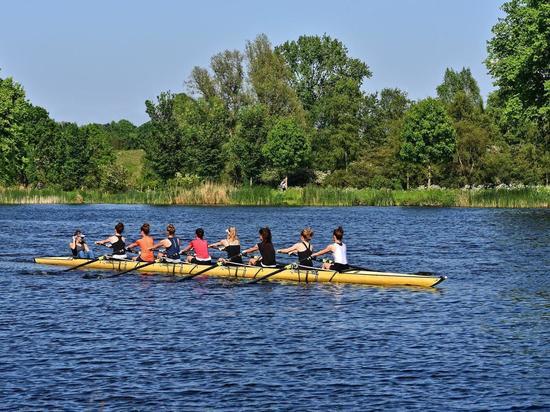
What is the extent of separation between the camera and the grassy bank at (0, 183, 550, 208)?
276ft

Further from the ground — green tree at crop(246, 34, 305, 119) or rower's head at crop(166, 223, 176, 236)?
green tree at crop(246, 34, 305, 119)

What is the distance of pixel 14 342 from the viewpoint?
2252 cm

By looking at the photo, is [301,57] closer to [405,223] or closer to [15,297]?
[405,223]

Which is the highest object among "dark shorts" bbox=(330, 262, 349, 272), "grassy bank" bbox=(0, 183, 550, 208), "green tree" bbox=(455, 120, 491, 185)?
"green tree" bbox=(455, 120, 491, 185)

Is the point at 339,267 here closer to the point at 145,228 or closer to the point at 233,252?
the point at 233,252

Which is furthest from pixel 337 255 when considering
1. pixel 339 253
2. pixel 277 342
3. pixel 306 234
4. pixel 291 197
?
pixel 291 197

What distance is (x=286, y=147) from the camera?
114m

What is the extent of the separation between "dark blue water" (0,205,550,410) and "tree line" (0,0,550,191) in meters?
60.6

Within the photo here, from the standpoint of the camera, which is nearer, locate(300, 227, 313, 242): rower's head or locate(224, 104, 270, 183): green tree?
locate(300, 227, 313, 242): rower's head

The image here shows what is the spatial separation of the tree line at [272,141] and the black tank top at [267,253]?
192 ft

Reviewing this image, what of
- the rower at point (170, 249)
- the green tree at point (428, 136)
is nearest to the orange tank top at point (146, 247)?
the rower at point (170, 249)

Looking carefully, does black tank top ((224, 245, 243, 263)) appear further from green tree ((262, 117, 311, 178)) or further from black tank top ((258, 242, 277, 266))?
green tree ((262, 117, 311, 178))

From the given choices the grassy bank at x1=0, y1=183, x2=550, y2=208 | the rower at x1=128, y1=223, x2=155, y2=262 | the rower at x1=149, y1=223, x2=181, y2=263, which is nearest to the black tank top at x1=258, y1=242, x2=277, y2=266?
the rower at x1=149, y1=223, x2=181, y2=263

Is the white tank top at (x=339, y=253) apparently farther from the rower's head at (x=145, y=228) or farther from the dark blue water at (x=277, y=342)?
the rower's head at (x=145, y=228)
